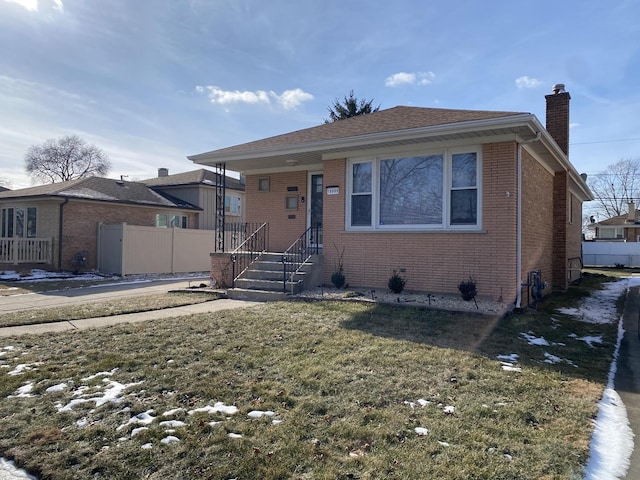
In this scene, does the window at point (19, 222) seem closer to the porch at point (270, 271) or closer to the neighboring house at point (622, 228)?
the porch at point (270, 271)

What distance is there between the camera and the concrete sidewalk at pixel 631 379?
10.1ft

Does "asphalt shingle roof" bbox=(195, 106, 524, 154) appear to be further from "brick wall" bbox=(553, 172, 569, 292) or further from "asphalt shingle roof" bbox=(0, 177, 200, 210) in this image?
"asphalt shingle roof" bbox=(0, 177, 200, 210)

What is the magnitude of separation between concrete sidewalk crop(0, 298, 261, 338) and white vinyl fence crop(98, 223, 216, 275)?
939cm

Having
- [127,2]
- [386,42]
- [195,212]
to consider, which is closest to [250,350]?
[127,2]

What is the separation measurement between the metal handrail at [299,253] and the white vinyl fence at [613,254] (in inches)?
1041

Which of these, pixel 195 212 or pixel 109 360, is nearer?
pixel 109 360

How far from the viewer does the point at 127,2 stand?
9281 mm

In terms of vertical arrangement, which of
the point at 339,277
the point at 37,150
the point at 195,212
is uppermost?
the point at 37,150

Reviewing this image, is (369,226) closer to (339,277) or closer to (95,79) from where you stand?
(339,277)

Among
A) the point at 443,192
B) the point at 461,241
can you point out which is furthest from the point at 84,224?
the point at 461,241

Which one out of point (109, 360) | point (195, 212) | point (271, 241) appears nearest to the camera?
point (109, 360)

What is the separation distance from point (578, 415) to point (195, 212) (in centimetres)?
2197

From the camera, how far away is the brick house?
26.6 ft

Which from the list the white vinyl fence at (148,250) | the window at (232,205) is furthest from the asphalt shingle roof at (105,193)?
the window at (232,205)
